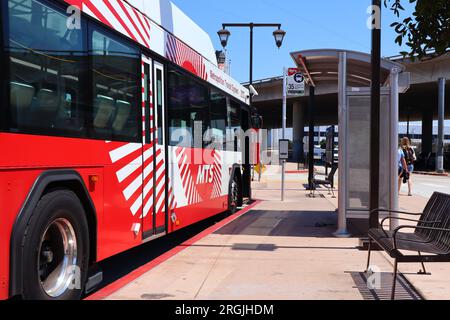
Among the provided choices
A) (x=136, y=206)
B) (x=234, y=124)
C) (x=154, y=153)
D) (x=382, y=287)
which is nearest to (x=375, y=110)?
(x=382, y=287)

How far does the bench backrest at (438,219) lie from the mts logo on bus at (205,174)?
3.84 meters

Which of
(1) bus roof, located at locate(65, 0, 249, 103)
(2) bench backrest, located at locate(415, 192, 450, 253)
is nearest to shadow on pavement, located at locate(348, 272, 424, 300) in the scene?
(2) bench backrest, located at locate(415, 192, 450, 253)

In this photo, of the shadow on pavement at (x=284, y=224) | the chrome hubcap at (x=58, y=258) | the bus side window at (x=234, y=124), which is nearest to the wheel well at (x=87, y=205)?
the chrome hubcap at (x=58, y=258)

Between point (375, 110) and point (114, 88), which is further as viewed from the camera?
point (375, 110)

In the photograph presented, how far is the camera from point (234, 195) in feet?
40.2

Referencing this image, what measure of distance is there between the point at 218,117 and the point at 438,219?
5498 millimetres

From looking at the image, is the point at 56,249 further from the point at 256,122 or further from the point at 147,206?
the point at 256,122

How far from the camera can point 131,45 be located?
6094 millimetres

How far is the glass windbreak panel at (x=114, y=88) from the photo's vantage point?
206 inches

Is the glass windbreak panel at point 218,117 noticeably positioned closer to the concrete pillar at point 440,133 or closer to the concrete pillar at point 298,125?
the concrete pillar at point 440,133

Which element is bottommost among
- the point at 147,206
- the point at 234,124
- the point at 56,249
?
the point at 56,249
